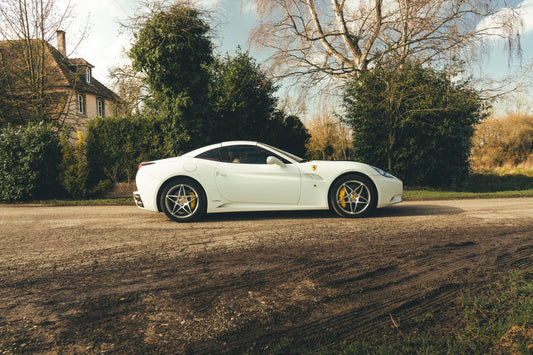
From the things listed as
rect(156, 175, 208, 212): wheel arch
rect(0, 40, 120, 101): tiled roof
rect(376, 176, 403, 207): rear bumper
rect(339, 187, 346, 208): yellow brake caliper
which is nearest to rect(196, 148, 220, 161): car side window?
rect(156, 175, 208, 212): wheel arch

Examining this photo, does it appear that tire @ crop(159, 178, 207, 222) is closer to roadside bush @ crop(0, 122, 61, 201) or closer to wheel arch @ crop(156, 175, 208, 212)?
wheel arch @ crop(156, 175, 208, 212)

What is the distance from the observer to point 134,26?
12.4m

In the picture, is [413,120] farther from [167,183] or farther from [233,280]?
[233,280]

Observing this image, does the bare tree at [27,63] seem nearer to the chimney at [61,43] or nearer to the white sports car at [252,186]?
the chimney at [61,43]

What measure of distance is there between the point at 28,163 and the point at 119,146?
9.30 ft

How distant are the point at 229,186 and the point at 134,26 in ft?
30.9

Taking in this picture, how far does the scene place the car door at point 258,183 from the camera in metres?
6.04

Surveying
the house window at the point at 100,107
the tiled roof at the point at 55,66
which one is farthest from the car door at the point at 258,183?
the house window at the point at 100,107

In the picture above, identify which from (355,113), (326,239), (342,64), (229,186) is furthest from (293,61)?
(326,239)

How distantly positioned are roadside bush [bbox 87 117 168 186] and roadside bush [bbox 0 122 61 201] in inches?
51.5

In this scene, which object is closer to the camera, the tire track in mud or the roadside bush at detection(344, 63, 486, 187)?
the tire track in mud

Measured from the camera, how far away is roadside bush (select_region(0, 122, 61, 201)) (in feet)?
33.9

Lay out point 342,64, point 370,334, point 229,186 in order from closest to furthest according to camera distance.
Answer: point 370,334 < point 229,186 < point 342,64

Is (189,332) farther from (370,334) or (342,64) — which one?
(342,64)
